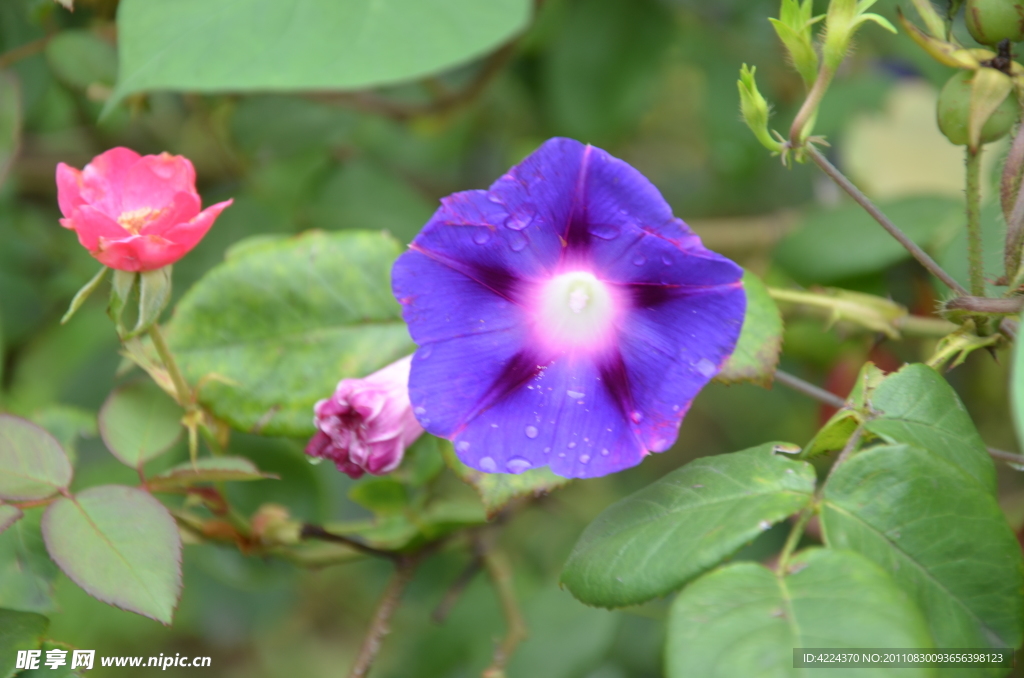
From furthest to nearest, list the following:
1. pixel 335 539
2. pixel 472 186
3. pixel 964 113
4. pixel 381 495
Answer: pixel 472 186 < pixel 381 495 < pixel 335 539 < pixel 964 113

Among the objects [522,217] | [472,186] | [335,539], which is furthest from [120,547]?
[472,186]

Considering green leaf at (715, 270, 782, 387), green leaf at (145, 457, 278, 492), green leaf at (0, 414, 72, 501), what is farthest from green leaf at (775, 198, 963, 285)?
green leaf at (0, 414, 72, 501)

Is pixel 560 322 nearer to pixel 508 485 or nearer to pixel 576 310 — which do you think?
pixel 576 310

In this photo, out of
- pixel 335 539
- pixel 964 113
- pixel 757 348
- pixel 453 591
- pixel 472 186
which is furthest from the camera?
pixel 472 186

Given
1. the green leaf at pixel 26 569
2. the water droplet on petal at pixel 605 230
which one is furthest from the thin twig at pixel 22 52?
the water droplet on petal at pixel 605 230

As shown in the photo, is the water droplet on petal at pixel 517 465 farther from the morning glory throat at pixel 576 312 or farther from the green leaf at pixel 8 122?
the green leaf at pixel 8 122

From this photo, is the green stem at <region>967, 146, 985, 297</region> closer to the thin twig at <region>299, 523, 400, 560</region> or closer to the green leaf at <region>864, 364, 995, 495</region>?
the green leaf at <region>864, 364, 995, 495</region>
